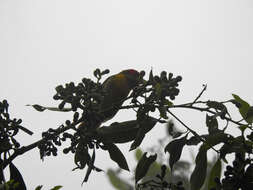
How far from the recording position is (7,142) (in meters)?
1.62

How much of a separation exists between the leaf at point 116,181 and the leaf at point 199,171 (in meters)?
5.55

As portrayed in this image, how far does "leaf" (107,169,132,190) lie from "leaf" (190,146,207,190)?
18.2 feet

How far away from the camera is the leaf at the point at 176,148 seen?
1.85m

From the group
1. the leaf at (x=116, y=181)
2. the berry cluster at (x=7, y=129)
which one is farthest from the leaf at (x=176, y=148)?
the leaf at (x=116, y=181)

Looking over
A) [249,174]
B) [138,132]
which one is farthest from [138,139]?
[249,174]

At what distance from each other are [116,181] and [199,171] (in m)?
5.94

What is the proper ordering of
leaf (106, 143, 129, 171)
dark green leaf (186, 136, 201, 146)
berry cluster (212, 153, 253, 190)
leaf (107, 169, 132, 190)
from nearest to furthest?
berry cluster (212, 153, 253, 190)
dark green leaf (186, 136, 201, 146)
leaf (106, 143, 129, 171)
leaf (107, 169, 132, 190)

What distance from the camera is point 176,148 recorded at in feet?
6.14

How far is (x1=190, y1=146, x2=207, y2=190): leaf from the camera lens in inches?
69.7

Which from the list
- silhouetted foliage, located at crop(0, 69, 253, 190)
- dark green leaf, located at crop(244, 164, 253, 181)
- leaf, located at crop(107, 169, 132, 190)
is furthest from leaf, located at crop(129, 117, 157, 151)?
leaf, located at crop(107, 169, 132, 190)

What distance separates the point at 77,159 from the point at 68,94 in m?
0.35

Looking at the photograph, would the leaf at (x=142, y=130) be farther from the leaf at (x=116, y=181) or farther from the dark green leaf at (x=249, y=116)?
the leaf at (x=116, y=181)

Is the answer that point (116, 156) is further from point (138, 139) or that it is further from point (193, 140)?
point (193, 140)

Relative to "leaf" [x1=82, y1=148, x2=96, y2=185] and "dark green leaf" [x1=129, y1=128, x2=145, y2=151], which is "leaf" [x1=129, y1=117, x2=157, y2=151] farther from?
"leaf" [x1=82, y1=148, x2=96, y2=185]
